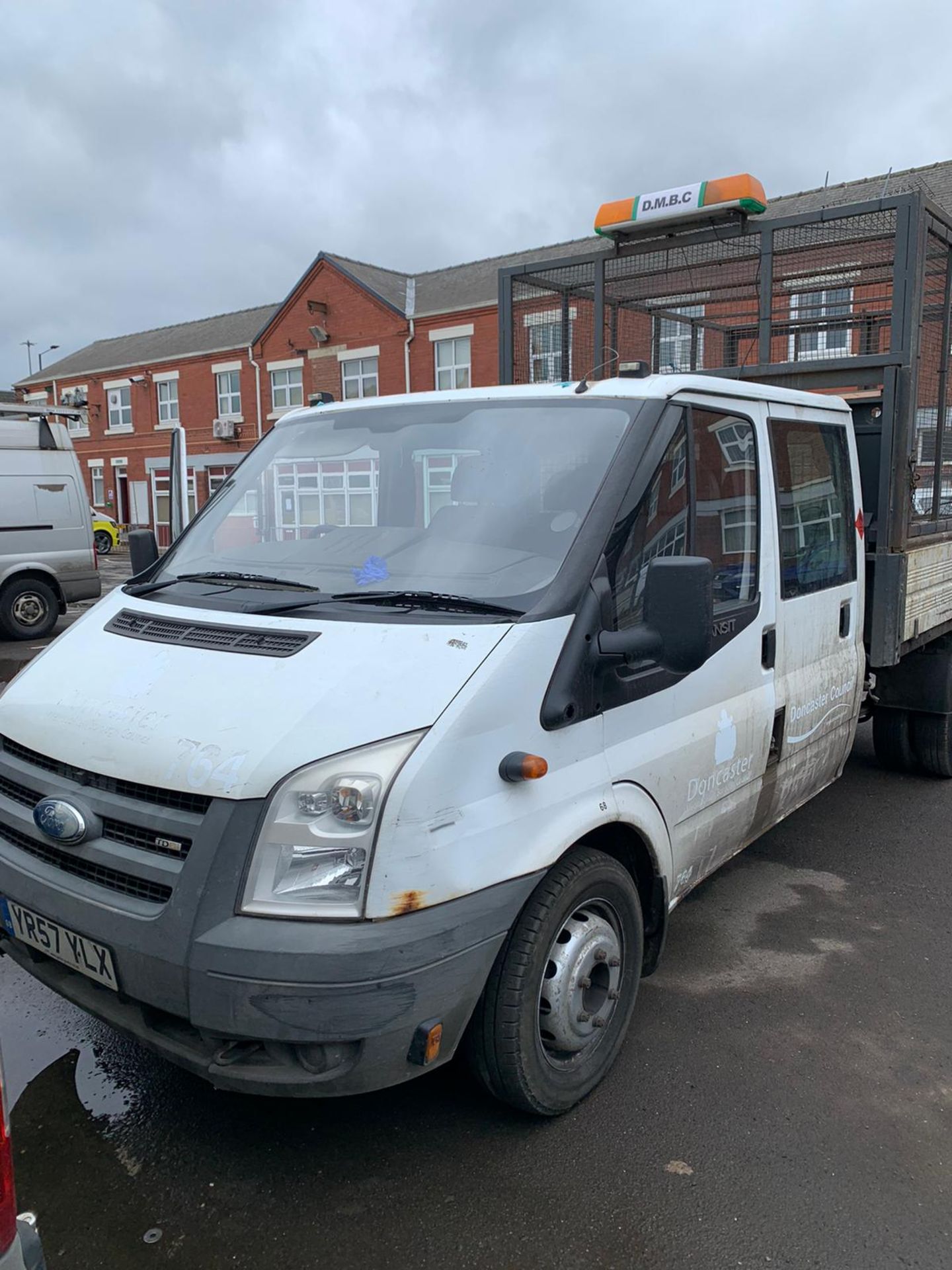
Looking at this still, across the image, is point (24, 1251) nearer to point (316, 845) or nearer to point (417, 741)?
point (316, 845)

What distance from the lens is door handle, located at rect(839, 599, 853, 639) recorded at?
14.1ft

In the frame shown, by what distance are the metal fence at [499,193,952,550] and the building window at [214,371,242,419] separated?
30.0m

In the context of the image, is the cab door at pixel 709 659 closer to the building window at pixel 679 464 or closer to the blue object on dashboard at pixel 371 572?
the building window at pixel 679 464

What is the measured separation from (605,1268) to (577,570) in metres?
1.79

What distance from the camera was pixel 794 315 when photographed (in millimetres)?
5633

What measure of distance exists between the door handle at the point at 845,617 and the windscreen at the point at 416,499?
5.91 feet

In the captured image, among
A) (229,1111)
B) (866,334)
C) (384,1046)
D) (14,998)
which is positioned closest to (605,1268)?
(384,1046)

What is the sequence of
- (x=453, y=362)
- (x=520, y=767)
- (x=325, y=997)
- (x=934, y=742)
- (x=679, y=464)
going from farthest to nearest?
(x=453, y=362) < (x=934, y=742) < (x=679, y=464) < (x=520, y=767) < (x=325, y=997)

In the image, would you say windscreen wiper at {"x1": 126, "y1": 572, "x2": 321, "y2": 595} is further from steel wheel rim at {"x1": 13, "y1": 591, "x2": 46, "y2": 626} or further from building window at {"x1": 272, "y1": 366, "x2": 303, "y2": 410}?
building window at {"x1": 272, "y1": 366, "x2": 303, "y2": 410}

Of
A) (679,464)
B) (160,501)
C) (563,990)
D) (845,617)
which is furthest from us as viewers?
(160,501)

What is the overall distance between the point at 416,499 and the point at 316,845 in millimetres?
1431

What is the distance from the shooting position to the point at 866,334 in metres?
5.34

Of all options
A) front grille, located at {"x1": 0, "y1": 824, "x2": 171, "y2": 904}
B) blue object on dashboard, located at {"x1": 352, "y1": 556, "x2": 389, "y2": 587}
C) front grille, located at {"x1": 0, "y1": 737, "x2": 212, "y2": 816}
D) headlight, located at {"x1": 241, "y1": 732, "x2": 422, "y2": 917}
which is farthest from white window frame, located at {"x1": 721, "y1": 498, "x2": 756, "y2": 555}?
front grille, located at {"x1": 0, "y1": 824, "x2": 171, "y2": 904}

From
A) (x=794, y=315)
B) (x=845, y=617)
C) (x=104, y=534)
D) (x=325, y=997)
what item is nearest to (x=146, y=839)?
(x=325, y=997)
